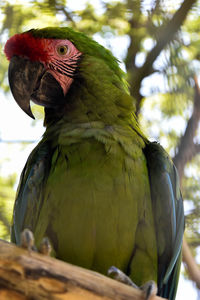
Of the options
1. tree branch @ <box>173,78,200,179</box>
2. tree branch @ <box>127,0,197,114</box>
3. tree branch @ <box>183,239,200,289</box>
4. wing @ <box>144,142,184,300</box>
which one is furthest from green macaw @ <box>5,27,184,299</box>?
tree branch @ <box>183,239,200,289</box>

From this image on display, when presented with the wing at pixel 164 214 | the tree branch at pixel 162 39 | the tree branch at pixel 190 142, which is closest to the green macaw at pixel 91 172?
the wing at pixel 164 214

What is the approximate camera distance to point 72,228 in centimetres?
205

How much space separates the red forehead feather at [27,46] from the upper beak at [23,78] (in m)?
0.04

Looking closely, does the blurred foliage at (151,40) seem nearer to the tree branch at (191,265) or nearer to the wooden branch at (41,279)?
the tree branch at (191,265)

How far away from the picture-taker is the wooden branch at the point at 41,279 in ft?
4.45

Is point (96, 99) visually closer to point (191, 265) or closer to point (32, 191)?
point (32, 191)

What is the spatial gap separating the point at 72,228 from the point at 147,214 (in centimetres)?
41

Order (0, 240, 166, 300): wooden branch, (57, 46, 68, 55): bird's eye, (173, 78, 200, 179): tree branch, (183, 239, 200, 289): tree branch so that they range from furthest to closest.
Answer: (183, 239, 200, 289): tree branch < (173, 78, 200, 179): tree branch < (57, 46, 68, 55): bird's eye < (0, 240, 166, 300): wooden branch

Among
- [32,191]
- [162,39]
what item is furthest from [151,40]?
[32,191]

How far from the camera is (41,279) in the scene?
1373mm

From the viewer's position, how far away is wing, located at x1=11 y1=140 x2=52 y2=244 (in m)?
2.18

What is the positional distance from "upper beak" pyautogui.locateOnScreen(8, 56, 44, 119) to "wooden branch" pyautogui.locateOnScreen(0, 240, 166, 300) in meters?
1.14

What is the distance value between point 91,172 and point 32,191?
365 mm

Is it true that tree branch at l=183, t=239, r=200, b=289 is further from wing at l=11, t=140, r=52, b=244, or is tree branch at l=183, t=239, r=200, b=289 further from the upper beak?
the upper beak
